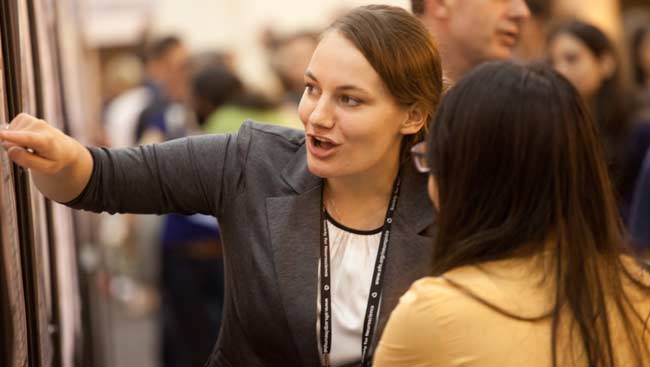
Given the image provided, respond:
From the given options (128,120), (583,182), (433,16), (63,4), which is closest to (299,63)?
(128,120)

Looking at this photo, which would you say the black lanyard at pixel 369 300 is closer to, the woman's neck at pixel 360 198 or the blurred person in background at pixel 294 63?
the woman's neck at pixel 360 198

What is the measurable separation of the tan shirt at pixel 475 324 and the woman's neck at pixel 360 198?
57 centimetres

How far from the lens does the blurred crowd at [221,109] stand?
5422 mm

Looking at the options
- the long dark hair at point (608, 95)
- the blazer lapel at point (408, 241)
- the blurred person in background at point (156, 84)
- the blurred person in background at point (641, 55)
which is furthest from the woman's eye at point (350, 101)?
the blurred person in background at point (156, 84)

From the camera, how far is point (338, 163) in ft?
7.75

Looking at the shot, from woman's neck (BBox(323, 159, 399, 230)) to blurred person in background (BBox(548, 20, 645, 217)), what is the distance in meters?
2.96

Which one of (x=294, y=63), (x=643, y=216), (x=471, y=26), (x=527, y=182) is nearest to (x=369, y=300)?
(x=527, y=182)

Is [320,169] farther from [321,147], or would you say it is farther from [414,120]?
[414,120]

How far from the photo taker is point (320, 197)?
2.46 meters

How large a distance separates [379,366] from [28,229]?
79 cm

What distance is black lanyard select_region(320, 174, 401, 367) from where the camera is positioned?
7.67 ft

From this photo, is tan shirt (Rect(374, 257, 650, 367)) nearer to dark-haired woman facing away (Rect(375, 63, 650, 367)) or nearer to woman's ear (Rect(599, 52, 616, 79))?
dark-haired woman facing away (Rect(375, 63, 650, 367))

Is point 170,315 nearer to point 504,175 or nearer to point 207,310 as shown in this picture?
point 207,310

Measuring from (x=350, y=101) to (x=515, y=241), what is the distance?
0.57 m
